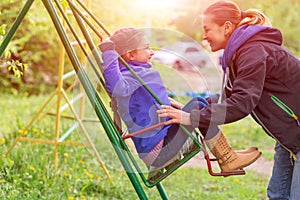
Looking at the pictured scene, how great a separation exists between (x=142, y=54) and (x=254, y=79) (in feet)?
2.07

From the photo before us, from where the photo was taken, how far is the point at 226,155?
2.79 m

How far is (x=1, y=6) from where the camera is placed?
8.24 metres

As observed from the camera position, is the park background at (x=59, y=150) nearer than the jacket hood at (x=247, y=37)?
No

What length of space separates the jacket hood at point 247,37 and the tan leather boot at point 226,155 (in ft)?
1.26

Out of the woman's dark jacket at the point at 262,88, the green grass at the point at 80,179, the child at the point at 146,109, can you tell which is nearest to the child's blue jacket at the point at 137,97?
the child at the point at 146,109

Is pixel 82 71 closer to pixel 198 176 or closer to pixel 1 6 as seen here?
pixel 198 176

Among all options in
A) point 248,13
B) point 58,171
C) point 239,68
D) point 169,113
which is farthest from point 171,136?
point 58,171

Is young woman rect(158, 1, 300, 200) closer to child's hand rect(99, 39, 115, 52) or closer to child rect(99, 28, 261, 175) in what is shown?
child rect(99, 28, 261, 175)

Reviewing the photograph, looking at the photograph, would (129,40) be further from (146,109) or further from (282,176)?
(282,176)

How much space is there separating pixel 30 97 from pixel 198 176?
463 cm

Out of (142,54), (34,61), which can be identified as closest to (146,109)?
(142,54)

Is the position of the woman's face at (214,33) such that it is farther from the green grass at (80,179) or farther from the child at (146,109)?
the green grass at (80,179)

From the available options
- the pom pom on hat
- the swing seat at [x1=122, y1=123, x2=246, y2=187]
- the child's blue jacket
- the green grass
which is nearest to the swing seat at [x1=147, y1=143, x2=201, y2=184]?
the swing seat at [x1=122, y1=123, x2=246, y2=187]

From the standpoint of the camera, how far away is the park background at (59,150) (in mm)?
4355
